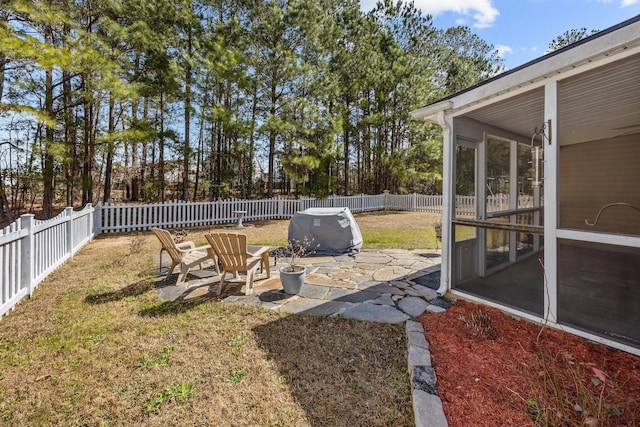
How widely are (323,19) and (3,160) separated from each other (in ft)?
46.6

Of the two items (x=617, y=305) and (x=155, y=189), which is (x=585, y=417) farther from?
(x=155, y=189)

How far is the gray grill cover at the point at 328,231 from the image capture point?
6500 mm

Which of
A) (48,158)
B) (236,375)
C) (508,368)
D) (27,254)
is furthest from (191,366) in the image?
(48,158)

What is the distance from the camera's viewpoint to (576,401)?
6.38 feet

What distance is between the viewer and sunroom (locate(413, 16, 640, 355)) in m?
2.83

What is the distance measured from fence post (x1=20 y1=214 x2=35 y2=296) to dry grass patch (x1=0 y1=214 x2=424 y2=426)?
9.8 inches

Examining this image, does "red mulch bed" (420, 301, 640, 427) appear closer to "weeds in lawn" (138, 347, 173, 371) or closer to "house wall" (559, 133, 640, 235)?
"weeds in lawn" (138, 347, 173, 371)

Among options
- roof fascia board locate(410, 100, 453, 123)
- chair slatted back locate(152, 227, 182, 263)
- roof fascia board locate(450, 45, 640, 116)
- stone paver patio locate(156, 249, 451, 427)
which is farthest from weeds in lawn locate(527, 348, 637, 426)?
chair slatted back locate(152, 227, 182, 263)

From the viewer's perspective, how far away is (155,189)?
15.9 metres

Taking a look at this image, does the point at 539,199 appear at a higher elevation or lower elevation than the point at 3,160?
lower

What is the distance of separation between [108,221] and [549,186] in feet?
36.4

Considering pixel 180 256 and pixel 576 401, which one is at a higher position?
pixel 180 256

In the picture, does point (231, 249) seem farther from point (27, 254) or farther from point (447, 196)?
point (447, 196)

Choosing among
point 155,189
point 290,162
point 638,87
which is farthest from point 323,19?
point 638,87
